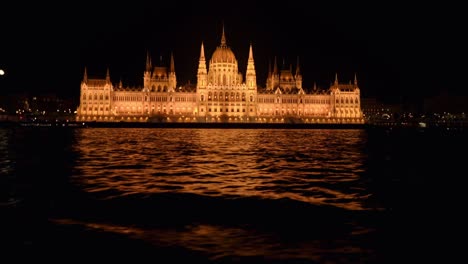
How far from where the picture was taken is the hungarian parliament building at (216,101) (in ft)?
490

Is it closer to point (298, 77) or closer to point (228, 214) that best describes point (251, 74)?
point (298, 77)

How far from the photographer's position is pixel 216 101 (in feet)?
507

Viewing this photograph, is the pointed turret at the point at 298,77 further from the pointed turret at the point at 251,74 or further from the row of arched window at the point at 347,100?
the row of arched window at the point at 347,100

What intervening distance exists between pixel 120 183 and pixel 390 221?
36.3ft

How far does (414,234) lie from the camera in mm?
11984

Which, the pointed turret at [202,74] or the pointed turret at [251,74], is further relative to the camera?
the pointed turret at [251,74]

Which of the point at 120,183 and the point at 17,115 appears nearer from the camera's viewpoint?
the point at 120,183

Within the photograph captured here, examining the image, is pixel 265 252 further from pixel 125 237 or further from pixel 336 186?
pixel 336 186

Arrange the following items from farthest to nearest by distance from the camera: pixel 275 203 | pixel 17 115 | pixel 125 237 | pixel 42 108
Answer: pixel 42 108 < pixel 17 115 < pixel 275 203 < pixel 125 237

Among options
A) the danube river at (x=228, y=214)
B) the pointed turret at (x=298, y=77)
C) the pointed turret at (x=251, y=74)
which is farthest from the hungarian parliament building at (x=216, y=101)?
the danube river at (x=228, y=214)

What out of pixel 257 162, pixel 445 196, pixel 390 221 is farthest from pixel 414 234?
pixel 257 162

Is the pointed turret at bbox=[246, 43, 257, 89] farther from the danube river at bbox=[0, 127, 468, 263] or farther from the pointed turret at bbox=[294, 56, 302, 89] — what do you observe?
the danube river at bbox=[0, 127, 468, 263]

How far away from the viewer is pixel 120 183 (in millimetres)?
19766

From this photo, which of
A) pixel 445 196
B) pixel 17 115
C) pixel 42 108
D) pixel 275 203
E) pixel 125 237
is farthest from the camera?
pixel 42 108
